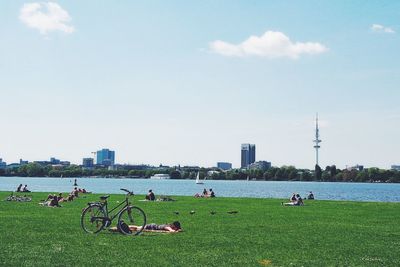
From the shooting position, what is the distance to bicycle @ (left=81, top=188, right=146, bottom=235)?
2347 cm

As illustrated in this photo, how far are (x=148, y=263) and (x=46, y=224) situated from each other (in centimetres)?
1263

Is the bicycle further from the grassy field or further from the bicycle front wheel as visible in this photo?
the grassy field

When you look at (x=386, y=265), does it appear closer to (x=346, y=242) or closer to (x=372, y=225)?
(x=346, y=242)

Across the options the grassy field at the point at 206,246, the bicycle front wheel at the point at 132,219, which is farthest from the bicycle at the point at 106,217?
the grassy field at the point at 206,246

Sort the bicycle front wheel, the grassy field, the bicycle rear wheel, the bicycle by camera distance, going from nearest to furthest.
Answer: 1. the grassy field
2. the bicycle front wheel
3. the bicycle
4. the bicycle rear wheel

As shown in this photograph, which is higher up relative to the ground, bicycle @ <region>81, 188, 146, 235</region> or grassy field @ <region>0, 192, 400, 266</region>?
bicycle @ <region>81, 188, 146, 235</region>

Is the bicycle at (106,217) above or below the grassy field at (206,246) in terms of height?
above

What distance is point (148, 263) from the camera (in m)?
15.9

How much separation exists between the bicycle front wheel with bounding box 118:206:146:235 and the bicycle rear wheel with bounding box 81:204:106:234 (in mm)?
1001

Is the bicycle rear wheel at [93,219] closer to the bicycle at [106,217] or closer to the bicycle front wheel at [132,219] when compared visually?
the bicycle at [106,217]

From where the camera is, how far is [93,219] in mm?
23859

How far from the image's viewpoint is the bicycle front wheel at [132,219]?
23.3 meters

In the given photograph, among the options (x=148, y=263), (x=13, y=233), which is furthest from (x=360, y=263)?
(x=13, y=233)

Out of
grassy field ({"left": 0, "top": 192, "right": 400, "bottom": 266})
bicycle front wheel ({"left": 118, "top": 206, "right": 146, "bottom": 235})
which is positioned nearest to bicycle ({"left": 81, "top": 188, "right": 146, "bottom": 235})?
bicycle front wheel ({"left": 118, "top": 206, "right": 146, "bottom": 235})
